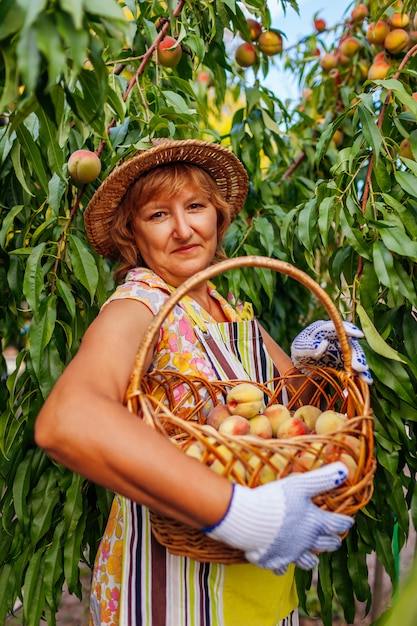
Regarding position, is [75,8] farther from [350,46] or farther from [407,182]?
[350,46]

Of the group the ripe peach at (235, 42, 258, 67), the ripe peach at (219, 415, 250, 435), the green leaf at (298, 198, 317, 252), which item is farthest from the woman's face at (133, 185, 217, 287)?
the ripe peach at (235, 42, 258, 67)

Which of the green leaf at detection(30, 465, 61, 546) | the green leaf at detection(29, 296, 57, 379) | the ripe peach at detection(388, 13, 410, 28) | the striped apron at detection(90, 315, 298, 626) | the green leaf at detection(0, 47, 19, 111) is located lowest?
the green leaf at detection(30, 465, 61, 546)

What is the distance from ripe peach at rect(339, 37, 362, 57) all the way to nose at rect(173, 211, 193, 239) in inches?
55.4

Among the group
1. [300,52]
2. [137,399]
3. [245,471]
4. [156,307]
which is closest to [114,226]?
[156,307]

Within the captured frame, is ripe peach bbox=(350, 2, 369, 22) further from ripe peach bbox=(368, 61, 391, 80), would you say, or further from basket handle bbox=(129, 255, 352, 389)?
basket handle bbox=(129, 255, 352, 389)

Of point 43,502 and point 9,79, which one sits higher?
point 9,79

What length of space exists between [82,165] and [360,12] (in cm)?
146

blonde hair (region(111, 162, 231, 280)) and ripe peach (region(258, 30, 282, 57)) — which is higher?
ripe peach (region(258, 30, 282, 57))

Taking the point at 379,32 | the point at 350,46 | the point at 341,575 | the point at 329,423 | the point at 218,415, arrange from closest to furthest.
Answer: the point at 329,423, the point at 218,415, the point at 341,575, the point at 379,32, the point at 350,46

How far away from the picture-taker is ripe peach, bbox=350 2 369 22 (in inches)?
83.4

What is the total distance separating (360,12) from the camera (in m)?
2.12

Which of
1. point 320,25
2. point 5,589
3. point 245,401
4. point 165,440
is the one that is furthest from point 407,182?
point 320,25

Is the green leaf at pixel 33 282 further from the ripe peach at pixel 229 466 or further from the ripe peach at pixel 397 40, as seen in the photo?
the ripe peach at pixel 397 40

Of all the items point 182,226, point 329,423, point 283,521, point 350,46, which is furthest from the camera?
point 350,46
